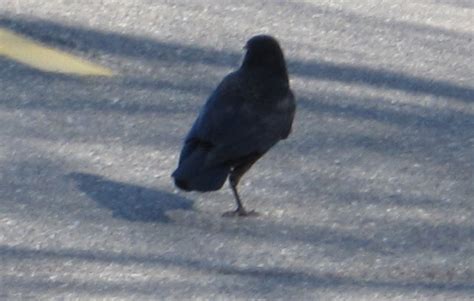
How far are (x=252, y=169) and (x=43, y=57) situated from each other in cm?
191

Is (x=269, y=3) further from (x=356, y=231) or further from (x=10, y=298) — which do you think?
(x=10, y=298)

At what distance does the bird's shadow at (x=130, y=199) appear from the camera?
6969 millimetres

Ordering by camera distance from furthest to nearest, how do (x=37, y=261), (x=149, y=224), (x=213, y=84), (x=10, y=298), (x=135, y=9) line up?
1. (x=135, y=9)
2. (x=213, y=84)
3. (x=149, y=224)
4. (x=37, y=261)
5. (x=10, y=298)

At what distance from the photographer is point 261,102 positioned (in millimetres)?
7117

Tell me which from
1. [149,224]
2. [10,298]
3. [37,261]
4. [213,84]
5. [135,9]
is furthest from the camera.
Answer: [135,9]

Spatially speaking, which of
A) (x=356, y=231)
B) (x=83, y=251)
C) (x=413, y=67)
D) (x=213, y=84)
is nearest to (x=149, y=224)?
(x=83, y=251)

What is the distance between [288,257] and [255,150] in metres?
0.59

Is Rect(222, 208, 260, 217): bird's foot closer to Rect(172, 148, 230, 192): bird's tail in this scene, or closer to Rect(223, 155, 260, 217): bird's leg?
Rect(223, 155, 260, 217): bird's leg

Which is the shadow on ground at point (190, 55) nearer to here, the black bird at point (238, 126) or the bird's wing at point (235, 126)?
the black bird at point (238, 126)

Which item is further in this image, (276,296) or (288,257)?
(288,257)

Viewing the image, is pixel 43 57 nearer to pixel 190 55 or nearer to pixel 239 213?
pixel 190 55

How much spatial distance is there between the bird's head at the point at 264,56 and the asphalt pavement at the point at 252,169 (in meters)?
0.54

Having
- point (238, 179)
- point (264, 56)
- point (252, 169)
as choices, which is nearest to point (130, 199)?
point (238, 179)

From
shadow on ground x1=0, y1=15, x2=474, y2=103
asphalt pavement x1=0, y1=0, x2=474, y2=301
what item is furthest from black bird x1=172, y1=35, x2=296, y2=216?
shadow on ground x1=0, y1=15, x2=474, y2=103
